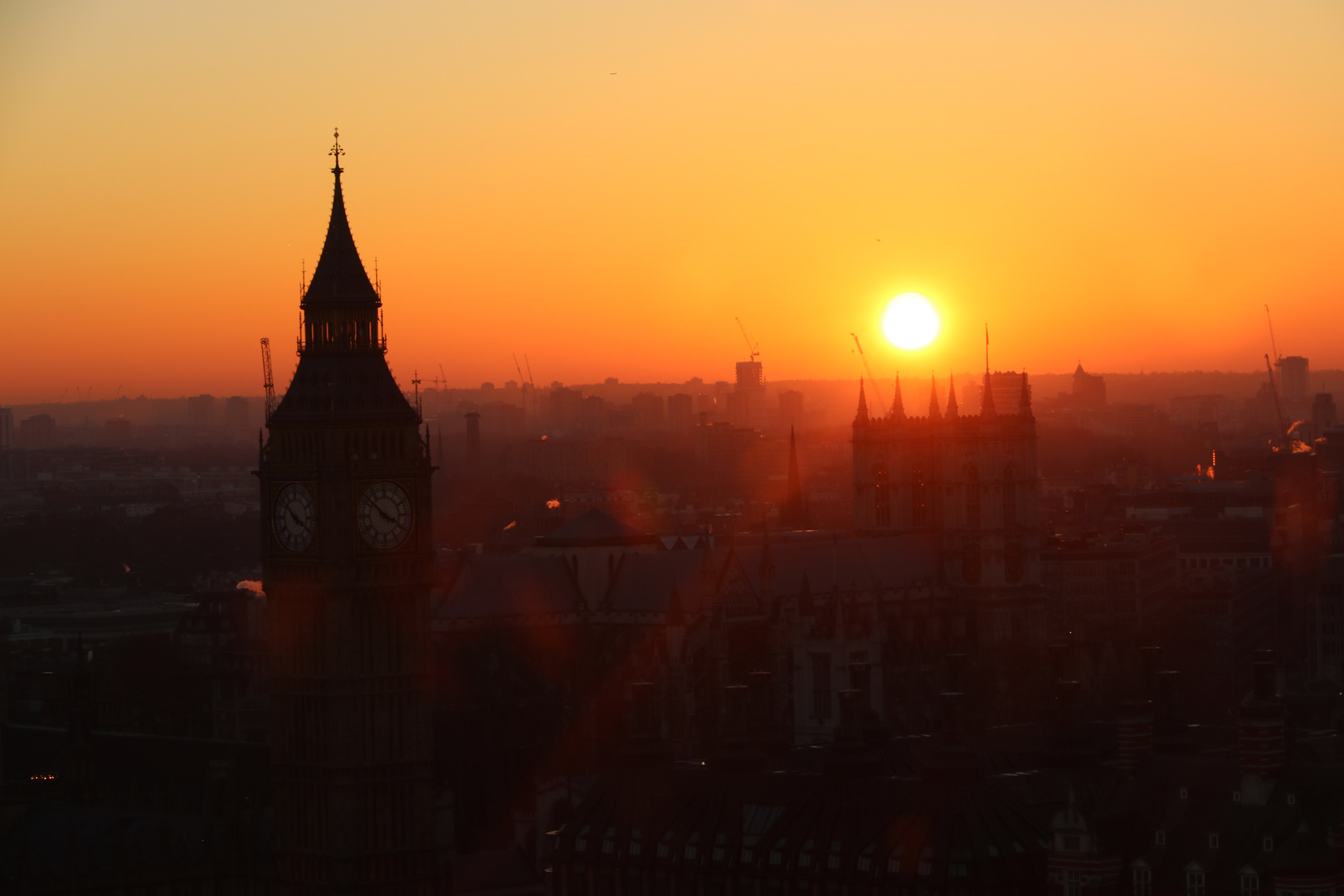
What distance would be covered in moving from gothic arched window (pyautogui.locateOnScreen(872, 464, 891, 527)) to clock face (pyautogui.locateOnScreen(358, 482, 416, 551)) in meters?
81.2

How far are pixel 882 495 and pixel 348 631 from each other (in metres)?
83.5

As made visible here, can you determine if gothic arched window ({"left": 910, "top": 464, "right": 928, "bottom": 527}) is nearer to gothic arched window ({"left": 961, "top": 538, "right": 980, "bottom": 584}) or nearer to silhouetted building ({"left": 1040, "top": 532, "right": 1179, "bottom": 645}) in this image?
gothic arched window ({"left": 961, "top": 538, "right": 980, "bottom": 584})

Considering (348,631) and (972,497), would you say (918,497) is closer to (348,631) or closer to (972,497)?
(972,497)

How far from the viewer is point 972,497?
5950 inches

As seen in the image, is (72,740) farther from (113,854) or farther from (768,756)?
(768,756)

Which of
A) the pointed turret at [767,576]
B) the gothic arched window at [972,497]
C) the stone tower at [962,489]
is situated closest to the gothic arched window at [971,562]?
the stone tower at [962,489]

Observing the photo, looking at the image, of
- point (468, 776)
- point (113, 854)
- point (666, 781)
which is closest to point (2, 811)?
point (113, 854)

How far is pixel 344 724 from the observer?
73.5 meters

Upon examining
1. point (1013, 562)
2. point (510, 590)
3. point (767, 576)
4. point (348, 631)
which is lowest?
point (1013, 562)

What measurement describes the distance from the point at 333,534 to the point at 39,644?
95669 millimetres

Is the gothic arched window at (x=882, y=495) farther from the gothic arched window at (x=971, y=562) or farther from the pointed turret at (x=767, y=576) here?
the pointed turret at (x=767, y=576)

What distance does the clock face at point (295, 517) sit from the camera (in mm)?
74062

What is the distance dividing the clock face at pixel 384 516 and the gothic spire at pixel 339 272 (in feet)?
17.0

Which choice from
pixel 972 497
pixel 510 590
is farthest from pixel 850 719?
pixel 972 497
